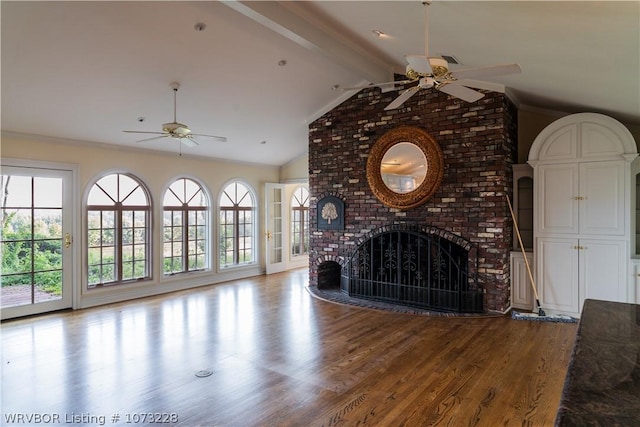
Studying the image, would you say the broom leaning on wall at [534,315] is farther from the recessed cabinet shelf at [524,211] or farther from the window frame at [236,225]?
the window frame at [236,225]

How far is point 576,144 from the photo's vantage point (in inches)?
193

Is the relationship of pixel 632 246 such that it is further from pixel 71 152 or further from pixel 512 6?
pixel 71 152

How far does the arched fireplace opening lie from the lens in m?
7.09

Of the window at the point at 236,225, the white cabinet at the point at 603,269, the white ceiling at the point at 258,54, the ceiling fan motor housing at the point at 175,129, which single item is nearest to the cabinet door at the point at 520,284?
the white cabinet at the point at 603,269

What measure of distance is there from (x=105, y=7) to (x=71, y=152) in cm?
313

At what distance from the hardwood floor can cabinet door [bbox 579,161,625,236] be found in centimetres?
134

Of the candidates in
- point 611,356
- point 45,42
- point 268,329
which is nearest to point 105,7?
point 45,42

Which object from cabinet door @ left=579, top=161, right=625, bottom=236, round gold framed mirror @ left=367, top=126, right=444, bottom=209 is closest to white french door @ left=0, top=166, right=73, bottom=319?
round gold framed mirror @ left=367, top=126, right=444, bottom=209

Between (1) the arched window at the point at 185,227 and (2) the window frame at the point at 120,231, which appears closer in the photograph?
(2) the window frame at the point at 120,231

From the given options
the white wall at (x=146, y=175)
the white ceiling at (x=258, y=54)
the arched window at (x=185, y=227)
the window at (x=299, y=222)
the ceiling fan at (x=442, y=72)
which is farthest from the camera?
the window at (x=299, y=222)

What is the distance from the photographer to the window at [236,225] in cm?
827

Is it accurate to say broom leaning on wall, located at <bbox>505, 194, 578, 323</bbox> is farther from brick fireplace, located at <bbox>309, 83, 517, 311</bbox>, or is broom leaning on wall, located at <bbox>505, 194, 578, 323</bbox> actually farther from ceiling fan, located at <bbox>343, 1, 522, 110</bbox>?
ceiling fan, located at <bbox>343, 1, 522, 110</bbox>

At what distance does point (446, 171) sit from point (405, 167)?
0.64m

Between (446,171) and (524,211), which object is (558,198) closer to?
(524,211)
